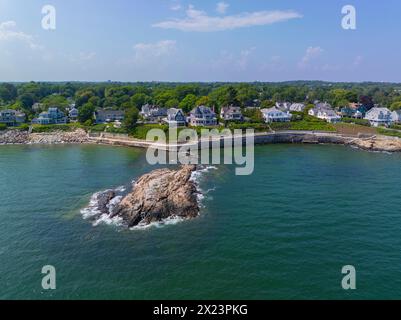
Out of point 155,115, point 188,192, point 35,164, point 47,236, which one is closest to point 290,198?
point 188,192

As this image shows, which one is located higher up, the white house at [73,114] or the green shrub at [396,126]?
the white house at [73,114]

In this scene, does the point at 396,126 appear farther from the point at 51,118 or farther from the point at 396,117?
the point at 51,118

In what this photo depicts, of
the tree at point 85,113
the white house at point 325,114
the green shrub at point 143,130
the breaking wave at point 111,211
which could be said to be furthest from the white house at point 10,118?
the white house at point 325,114

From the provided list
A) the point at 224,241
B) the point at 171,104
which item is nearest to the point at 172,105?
the point at 171,104

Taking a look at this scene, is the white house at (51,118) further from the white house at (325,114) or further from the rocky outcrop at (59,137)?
the white house at (325,114)

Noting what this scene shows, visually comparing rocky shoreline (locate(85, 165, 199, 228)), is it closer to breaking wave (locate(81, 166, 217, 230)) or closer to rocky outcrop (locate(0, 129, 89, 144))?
breaking wave (locate(81, 166, 217, 230))

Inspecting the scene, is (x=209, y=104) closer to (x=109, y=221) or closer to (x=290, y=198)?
(x=290, y=198)

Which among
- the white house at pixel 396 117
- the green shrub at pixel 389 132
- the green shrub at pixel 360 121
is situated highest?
→ the white house at pixel 396 117
